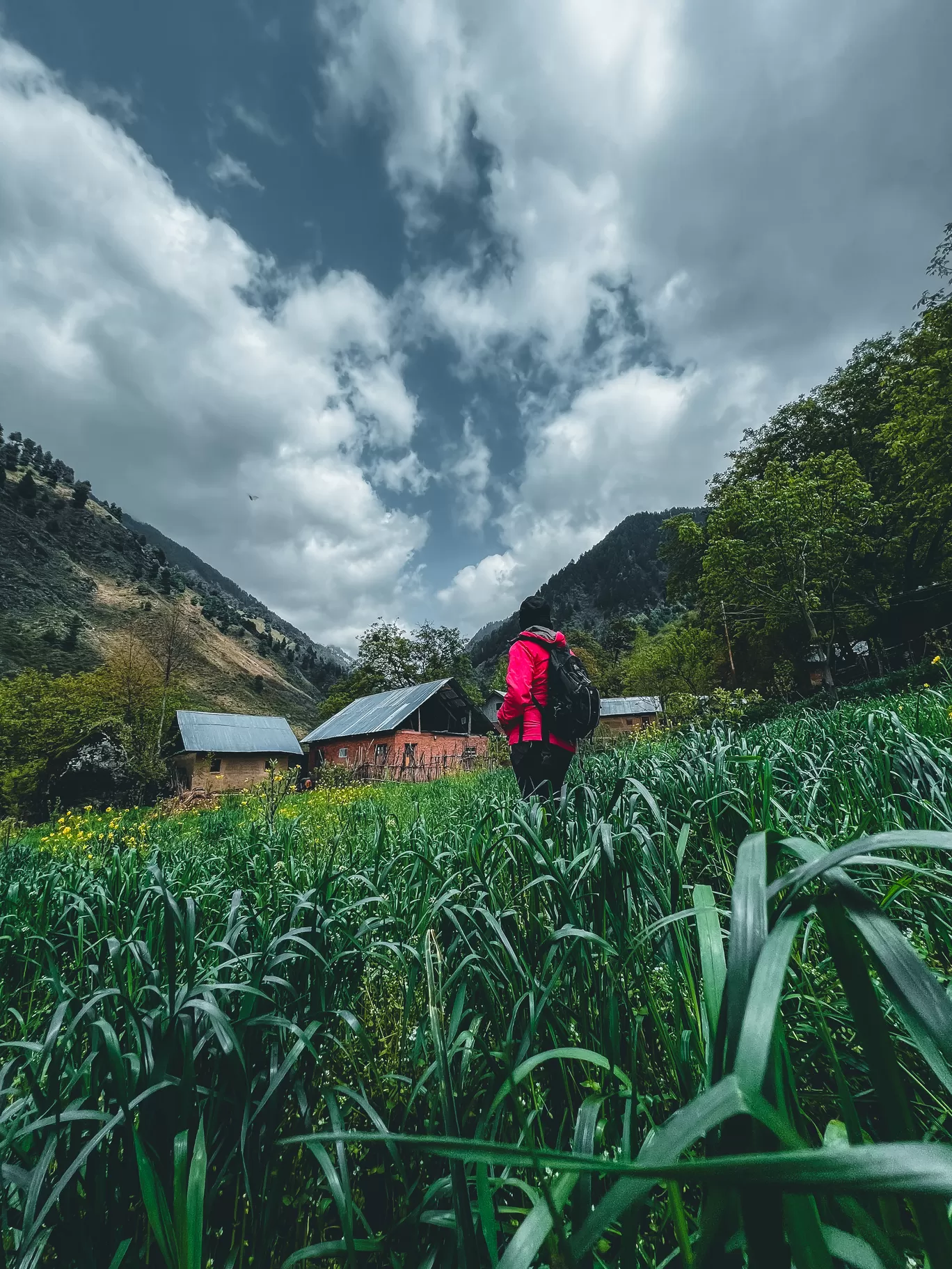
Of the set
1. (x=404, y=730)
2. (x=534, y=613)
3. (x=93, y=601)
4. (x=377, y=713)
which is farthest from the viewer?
(x=93, y=601)

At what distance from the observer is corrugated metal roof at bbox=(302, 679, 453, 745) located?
85.9 ft

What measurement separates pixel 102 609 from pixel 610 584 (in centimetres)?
8796

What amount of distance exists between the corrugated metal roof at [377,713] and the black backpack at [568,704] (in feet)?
72.0

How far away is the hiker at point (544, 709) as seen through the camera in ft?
13.5

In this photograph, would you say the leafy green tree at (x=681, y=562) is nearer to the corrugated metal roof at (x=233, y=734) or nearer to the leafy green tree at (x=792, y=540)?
the leafy green tree at (x=792, y=540)

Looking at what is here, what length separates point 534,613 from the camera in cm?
455

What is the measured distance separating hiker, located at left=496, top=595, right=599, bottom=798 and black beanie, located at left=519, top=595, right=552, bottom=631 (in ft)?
0.49

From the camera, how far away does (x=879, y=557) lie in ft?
67.2

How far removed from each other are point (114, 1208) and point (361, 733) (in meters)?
26.5

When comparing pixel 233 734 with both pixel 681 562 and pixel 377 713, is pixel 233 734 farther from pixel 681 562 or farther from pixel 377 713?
pixel 681 562

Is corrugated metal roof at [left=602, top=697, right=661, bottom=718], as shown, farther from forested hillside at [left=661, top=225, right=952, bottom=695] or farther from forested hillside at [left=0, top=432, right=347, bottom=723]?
forested hillside at [left=0, top=432, right=347, bottom=723]

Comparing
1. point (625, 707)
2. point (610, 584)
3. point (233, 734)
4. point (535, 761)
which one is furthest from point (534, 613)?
point (610, 584)

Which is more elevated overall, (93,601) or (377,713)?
(93,601)

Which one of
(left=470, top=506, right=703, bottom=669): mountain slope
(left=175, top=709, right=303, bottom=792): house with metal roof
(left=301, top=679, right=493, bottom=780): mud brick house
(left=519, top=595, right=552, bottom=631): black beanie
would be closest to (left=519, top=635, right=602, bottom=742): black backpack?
(left=519, top=595, right=552, bottom=631): black beanie
